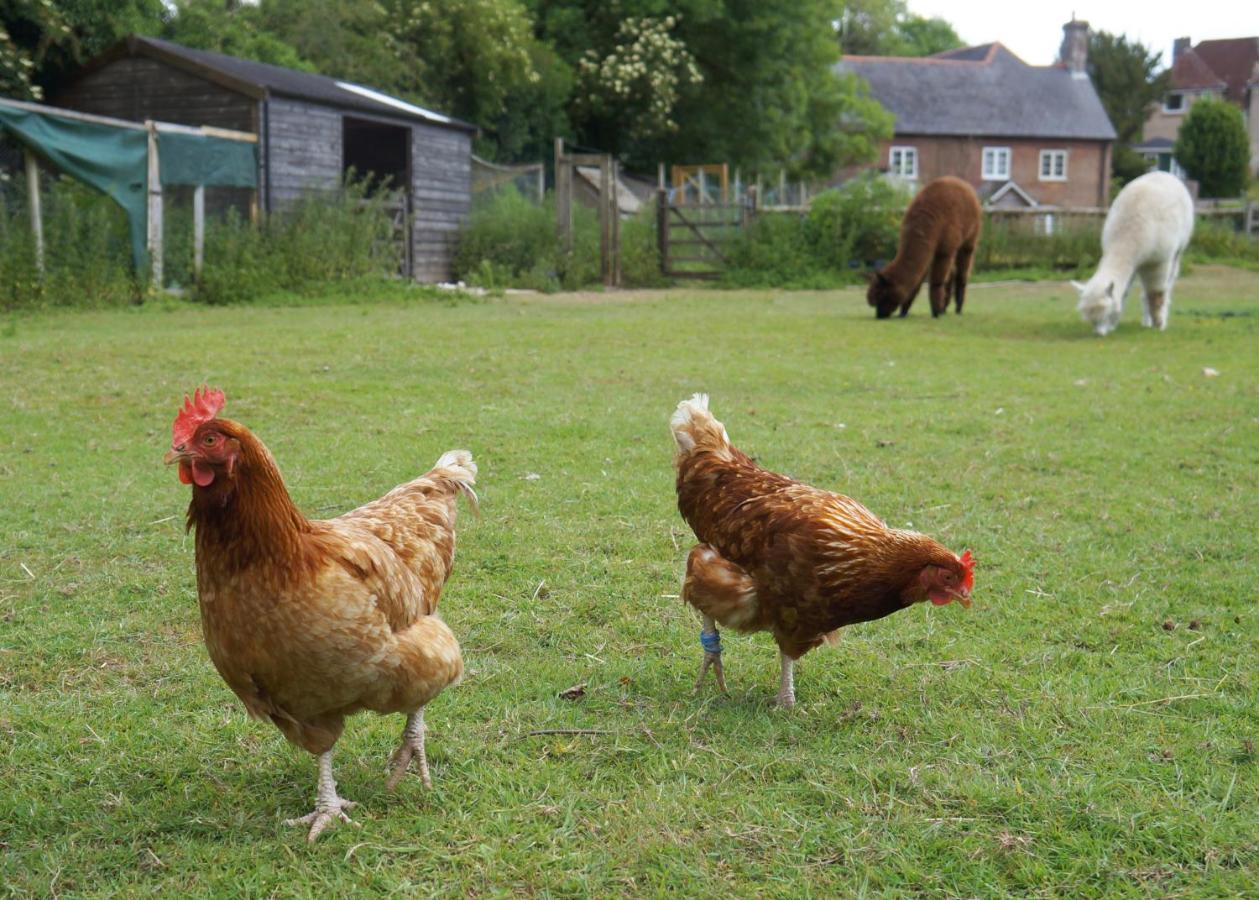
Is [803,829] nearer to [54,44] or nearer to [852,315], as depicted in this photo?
[852,315]

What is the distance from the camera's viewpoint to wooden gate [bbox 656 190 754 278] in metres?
28.3

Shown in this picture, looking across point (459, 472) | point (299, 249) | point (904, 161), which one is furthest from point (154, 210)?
point (904, 161)

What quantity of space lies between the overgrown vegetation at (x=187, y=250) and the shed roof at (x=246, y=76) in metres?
2.35

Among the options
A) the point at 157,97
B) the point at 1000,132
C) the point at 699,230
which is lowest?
the point at 699,230

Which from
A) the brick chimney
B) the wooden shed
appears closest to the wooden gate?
the wooden shed

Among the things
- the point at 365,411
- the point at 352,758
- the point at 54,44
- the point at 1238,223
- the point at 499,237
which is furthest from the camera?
the point at 1238,223

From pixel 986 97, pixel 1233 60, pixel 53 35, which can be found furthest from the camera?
pixel 1233 60

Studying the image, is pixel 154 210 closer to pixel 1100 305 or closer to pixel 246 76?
pixel 246 76

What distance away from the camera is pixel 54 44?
977 inches

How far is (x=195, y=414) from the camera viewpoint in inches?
128

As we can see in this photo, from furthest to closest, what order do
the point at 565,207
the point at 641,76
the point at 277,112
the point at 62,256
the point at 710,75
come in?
the point at 710,75, the point at 641,76, the point at 565,207, the point at 277,112, the point at 62,256

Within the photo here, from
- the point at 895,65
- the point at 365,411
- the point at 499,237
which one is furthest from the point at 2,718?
the point at 895,65

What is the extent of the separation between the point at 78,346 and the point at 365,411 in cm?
490

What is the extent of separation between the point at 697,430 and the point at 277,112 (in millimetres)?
20334
